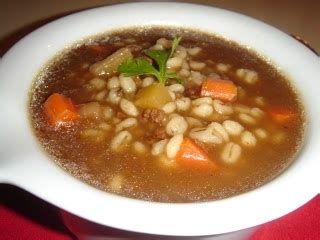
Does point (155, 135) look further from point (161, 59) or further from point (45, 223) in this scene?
point (45, 223)

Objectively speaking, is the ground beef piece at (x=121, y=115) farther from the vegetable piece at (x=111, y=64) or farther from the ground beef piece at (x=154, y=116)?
the vegetable piece at (x=111, y=64)

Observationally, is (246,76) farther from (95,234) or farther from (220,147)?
(95,234)

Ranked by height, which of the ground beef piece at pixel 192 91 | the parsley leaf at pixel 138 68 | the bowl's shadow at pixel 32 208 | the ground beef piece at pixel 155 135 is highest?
the parsley leaf at pixel 138 68

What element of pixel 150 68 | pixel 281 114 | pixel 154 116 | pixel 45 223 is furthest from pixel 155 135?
pixel 45 223

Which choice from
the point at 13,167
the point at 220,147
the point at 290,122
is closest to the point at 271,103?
the point at 290,122

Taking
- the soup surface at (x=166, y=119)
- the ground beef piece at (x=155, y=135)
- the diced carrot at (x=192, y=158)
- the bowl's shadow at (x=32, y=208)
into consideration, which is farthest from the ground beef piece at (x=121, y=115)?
the bowl's shadow at (x=32, y=208)

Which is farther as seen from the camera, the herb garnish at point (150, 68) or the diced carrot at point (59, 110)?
the herb garnish at point (150, 68)

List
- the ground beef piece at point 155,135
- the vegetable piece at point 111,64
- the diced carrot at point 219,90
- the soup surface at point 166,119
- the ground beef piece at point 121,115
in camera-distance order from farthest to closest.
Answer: the vegetable piece at point 111,64 → the diced carrot at point 219,90 → the ground beef piece at point 121,115 → the ground beef piece at point 155,135 → the soup surface at point 166,119

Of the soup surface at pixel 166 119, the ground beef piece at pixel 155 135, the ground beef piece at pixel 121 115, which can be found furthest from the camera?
the ground beef piece at pixel 121 115

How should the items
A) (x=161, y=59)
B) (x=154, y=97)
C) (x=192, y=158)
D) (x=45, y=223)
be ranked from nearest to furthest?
(x=192, y=158)
(x=154, y=97)
(x=161, y=59)
(x=45, y=223)
